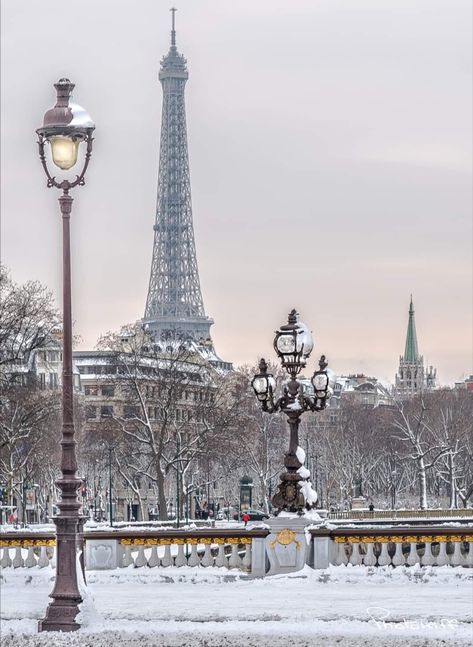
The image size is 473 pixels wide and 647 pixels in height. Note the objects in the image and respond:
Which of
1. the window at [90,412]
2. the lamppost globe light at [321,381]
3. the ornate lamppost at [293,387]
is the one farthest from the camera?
the window at [90,412]

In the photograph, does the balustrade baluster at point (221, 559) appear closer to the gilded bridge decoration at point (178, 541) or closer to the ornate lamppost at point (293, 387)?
the gilded bridge decoration at point (178, 541)

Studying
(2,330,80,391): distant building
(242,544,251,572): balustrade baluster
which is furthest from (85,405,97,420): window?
(242,544,251,572): balustrade baluster

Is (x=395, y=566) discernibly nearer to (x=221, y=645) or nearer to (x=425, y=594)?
(x=425, y=594)

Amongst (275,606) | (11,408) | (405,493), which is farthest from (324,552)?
(405,493)

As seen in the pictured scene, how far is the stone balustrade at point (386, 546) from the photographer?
39.4 metres

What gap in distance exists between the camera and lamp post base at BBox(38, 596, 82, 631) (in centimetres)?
3055

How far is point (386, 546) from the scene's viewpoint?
130 ft

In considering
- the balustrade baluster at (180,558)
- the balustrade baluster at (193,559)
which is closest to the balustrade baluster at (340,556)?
the balustrade baluster at (193,559)

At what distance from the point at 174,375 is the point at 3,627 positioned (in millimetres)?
75498

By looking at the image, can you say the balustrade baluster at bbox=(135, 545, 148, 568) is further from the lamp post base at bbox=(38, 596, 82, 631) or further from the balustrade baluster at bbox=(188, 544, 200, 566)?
the lamp post base at bbox=(38, 596, 82, 631)

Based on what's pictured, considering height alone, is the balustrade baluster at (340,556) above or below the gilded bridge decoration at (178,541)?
below

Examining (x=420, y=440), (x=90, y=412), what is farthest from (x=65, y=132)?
(x=420, y=440)

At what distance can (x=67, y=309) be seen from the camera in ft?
104

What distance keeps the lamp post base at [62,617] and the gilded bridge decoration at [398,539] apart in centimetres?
1026
